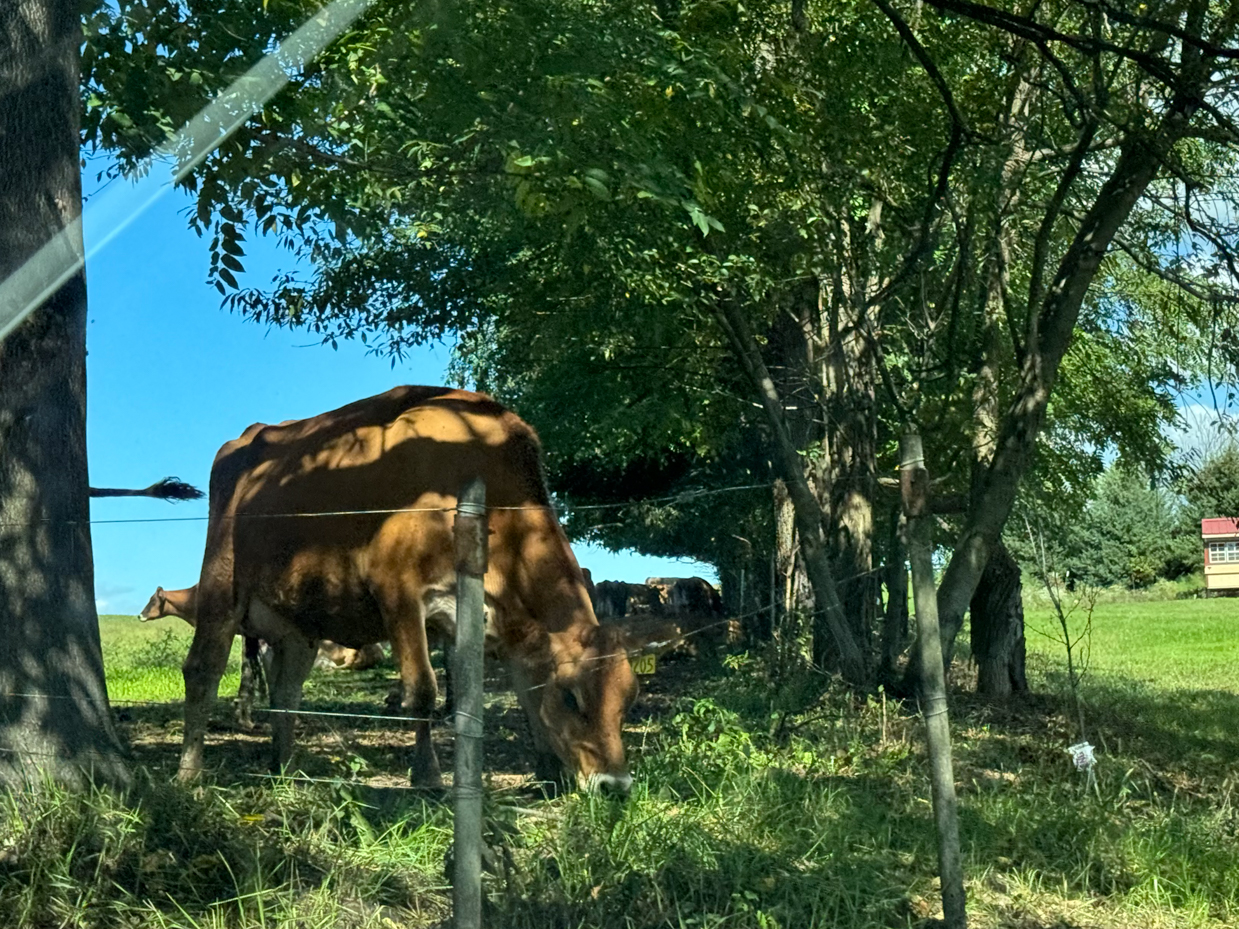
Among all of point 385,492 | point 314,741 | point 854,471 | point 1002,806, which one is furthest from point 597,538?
point 1002,806

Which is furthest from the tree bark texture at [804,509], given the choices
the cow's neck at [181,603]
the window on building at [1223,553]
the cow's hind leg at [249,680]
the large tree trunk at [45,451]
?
the window on building at [1223,553]

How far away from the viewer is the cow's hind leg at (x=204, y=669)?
857 centimetres

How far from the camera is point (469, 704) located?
4312 millimetres

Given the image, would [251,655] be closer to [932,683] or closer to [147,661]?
[147,661]

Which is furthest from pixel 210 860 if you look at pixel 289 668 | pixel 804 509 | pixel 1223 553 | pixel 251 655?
pixel 1223 553

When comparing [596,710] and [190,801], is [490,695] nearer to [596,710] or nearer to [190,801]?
[596,710]

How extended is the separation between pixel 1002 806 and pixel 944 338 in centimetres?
565

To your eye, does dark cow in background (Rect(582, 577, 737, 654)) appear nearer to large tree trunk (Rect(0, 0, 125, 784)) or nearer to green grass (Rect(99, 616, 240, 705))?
green grass (Rect(99, 616, 240, 705))

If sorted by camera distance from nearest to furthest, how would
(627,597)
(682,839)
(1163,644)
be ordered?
(682,839)
(627,597)
(1163,644)

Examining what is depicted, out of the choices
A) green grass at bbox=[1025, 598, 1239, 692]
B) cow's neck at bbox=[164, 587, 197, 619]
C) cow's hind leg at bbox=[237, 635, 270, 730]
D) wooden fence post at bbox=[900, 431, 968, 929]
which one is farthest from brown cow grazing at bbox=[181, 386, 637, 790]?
cow's neck at bbox=[164, 587, 197, 619]

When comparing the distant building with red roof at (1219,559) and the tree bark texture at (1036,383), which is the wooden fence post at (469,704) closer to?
the tree bark texture at (1036,383)

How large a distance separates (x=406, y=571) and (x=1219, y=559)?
60.6 metres

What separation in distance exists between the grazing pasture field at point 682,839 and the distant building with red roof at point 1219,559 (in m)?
54.4

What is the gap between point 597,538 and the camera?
70.1ft
